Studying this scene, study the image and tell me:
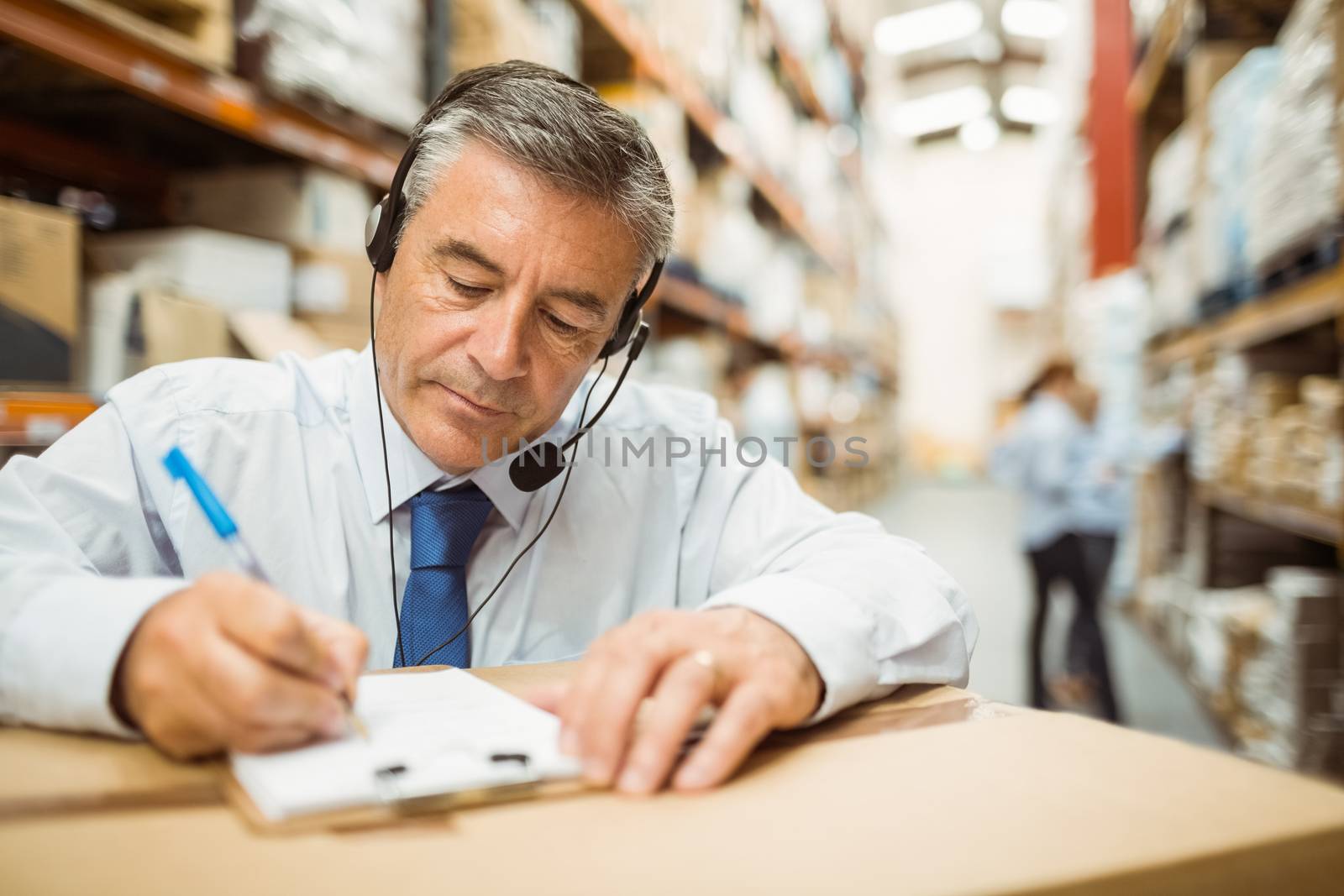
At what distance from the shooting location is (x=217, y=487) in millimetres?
1117

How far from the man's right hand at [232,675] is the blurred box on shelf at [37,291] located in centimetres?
88

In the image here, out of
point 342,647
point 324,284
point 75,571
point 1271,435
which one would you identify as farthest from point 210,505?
point 1271,435

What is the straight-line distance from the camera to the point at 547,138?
3.51 feet

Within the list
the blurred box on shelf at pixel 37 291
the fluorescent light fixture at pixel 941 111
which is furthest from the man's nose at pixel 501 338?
the fluorescent light fixture at pixel 941 111

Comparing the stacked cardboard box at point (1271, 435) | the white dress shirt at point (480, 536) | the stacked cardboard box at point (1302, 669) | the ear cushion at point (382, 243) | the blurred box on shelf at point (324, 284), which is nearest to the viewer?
the white dress shirt at point (480, 536)

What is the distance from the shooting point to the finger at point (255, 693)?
57cm

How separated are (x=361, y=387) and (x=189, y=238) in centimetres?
63

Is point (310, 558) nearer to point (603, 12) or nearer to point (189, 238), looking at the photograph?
point (189, 238)

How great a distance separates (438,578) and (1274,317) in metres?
2.14

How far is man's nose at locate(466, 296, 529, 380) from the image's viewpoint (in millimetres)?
1053

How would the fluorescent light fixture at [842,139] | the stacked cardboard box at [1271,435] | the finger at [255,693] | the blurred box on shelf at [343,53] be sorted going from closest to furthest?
the finger at [255,693], the blurred box on shelf at [343,53], the stacked cardboard box at [1271,435], the fluorescent light fixture at [842,139]

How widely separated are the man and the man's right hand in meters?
0.14

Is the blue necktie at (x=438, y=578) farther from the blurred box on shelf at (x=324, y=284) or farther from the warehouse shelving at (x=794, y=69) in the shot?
the warehouse shelving at (x=794, y=69)

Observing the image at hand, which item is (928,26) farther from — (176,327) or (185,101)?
(176,327)
